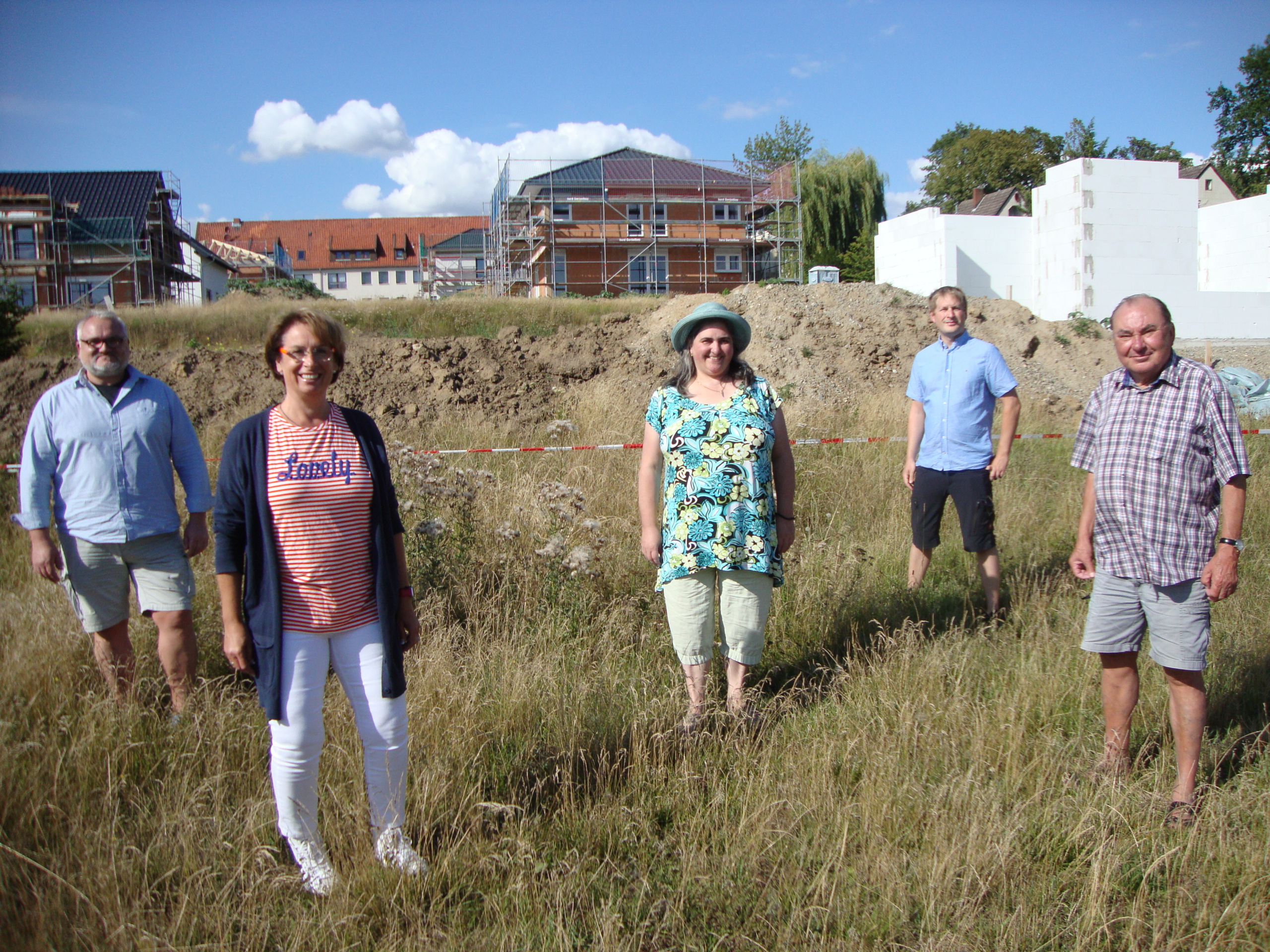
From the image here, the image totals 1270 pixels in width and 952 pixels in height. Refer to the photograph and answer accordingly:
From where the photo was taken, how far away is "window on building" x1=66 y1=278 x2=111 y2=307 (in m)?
41.2

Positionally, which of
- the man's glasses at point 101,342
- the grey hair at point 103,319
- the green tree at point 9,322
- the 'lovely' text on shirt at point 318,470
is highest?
the green tree at point 9,322

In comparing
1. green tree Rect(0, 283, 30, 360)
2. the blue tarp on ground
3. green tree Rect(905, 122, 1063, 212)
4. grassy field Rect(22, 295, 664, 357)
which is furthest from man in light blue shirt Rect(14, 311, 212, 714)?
green tree Rect(905, 122, 1063, 212)

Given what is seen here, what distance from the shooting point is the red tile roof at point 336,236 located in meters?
82.9

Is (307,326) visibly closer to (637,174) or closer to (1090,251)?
(1090,251)

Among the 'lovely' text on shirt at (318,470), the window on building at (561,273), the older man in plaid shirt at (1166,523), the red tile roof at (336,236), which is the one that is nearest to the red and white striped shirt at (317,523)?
the 'lovely' text on shirt at (318,470)

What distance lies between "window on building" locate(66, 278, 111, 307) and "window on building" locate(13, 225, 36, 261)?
1.87 metres

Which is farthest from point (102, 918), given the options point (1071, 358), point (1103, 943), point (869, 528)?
point (1071, 358)

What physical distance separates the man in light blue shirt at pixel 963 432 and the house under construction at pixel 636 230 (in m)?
38.3

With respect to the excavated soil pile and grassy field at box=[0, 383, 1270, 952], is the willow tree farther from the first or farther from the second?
grassy field at box=[0, 383, 1270, 952]

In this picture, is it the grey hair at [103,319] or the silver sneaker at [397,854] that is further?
the grey hair at [103,319]

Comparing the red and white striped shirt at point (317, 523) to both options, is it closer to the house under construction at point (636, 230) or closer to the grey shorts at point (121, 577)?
the grey shorts at point (121, 577)

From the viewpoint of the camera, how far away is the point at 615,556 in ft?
18.2

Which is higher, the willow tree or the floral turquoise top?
the willow tree

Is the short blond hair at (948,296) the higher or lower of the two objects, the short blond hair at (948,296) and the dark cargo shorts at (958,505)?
the higher
